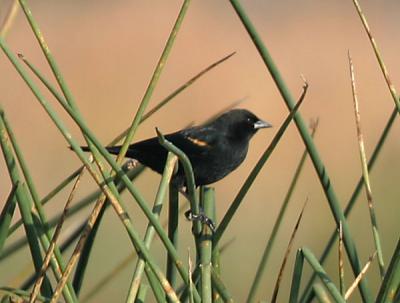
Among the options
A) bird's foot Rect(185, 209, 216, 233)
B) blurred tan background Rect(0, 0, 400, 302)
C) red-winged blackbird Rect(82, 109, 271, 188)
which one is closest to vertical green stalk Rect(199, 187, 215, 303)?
bird's foot Rect(185, 209, 216, 233)

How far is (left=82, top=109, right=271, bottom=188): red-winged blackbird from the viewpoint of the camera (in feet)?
9.57

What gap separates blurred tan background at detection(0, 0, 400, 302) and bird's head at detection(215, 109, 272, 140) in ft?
4.34

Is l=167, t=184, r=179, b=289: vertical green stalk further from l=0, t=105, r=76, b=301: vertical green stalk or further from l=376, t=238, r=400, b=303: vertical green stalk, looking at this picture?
l=376, t=238, r=400, b=303: vertical green stalk

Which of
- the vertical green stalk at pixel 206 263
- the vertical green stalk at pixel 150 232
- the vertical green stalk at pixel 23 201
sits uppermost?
the vertical green stalk at pixel 23 201

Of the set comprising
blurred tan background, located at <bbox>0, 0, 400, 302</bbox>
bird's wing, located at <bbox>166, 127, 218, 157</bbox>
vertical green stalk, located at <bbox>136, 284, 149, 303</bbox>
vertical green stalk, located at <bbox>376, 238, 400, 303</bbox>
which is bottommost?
blurred tan background, located at <bbox>0, 0, 400, 302</bbox>

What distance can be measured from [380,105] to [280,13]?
2946 millimetres

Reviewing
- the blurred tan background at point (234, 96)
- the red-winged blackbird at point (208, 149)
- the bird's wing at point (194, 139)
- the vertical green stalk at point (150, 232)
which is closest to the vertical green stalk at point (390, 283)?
the vertical green stalk at point (150, 232)

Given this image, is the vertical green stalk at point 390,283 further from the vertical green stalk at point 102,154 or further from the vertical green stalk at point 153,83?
the vertical green stalk at point 153,83

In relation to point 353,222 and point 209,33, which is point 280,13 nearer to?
point 209,33

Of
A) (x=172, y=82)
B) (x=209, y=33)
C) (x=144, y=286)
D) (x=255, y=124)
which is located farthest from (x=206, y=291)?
(x=209, y=33)

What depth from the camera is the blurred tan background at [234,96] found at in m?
5.60

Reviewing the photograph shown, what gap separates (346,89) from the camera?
7.50m

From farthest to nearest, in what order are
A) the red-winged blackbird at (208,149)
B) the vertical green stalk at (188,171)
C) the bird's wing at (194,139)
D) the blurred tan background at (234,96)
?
the blurred tan background at (234,96)
the bird's wing at (194,139)
the red-winged blackbird at (208,149)
the vertical green stalk at (188,171)

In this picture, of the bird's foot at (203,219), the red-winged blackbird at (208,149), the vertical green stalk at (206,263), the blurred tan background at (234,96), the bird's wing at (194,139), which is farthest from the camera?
the blurred tan background at (234,96)
